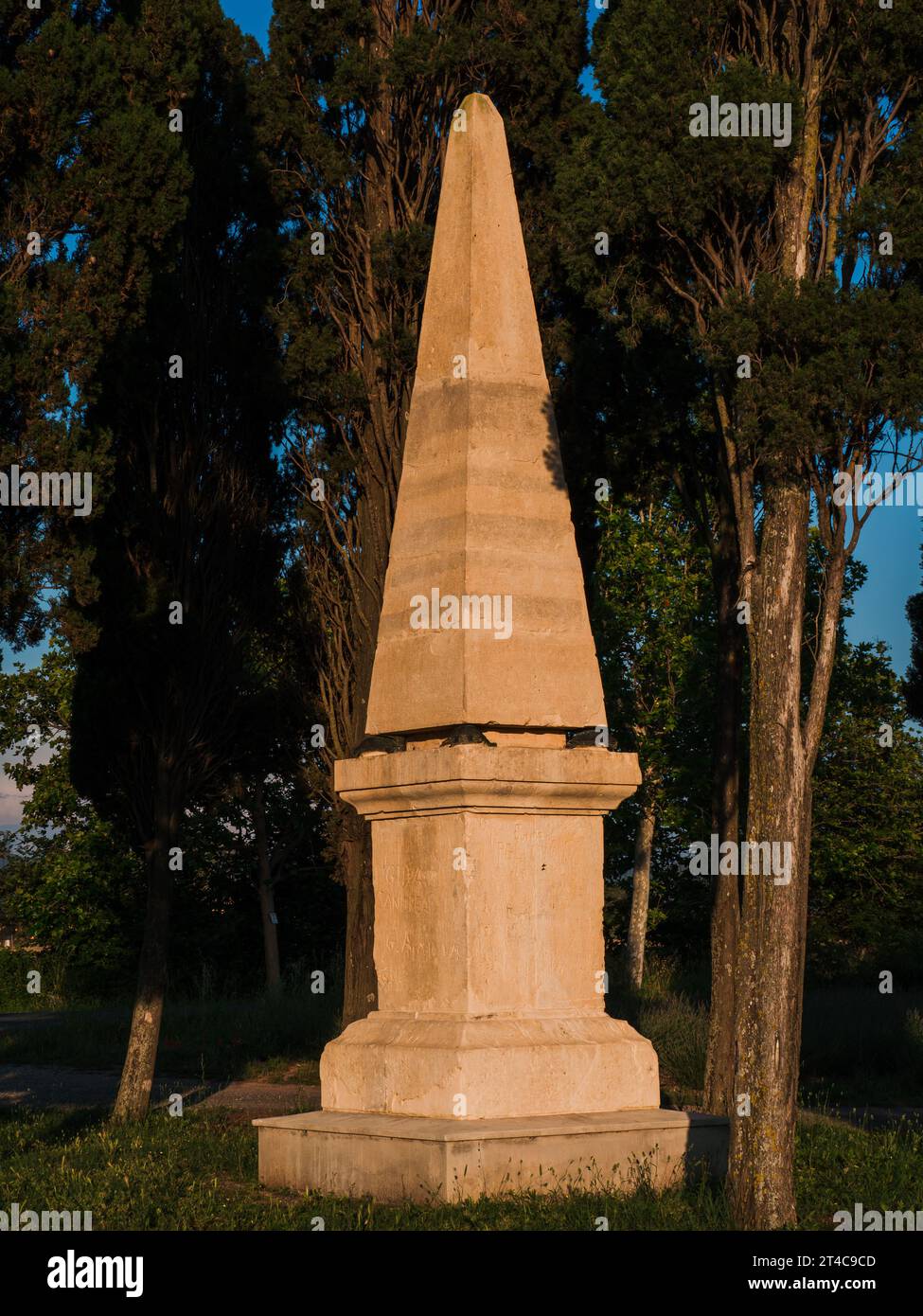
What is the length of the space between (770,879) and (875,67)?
5352 millimetres

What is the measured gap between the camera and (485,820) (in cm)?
979

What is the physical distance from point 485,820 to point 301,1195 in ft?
7.66

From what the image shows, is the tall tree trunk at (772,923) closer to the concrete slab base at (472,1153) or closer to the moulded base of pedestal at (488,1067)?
the concrete slab base at (472,1153)

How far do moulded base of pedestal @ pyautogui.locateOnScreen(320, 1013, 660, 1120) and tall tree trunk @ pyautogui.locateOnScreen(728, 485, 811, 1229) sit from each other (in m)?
1.12

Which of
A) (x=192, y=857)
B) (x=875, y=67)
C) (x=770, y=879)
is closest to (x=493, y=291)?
(x=875, y=67)

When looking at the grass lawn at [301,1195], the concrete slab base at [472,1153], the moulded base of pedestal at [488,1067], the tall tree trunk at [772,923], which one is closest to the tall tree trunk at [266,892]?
the grass lawn at [301,1195]

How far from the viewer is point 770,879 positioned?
28.7 feet

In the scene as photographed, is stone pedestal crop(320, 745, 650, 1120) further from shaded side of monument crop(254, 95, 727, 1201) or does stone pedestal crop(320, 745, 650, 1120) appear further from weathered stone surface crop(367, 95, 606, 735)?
weathered stone surface crop(367, 95, 606, 735)

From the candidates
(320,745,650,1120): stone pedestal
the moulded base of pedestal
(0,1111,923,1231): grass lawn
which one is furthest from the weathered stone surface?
(0,1111,923,1231): grass lawn

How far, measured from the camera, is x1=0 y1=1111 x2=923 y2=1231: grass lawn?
331 inches

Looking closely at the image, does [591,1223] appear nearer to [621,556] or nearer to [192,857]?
[621,556]

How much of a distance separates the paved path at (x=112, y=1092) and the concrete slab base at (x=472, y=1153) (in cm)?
677

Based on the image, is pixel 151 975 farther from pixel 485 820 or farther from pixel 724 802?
pixel 485 820

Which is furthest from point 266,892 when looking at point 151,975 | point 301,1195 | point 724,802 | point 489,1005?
point 489,1005
